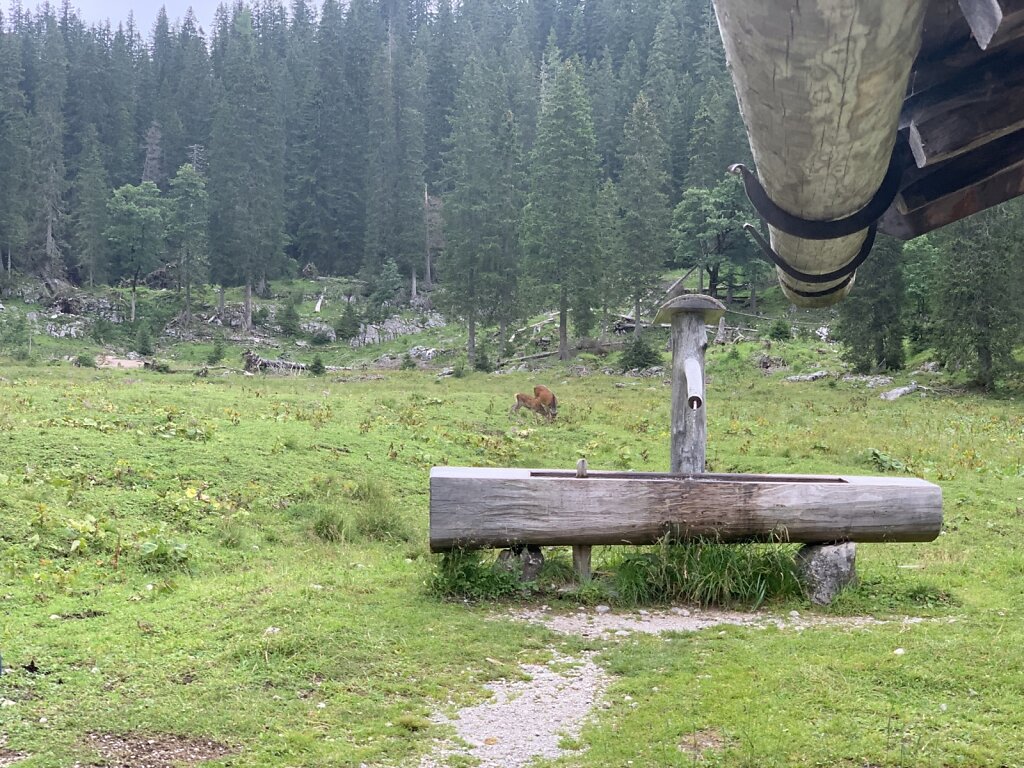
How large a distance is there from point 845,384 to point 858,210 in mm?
31228

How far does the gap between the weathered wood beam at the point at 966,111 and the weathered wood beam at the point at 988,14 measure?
360 millimetres

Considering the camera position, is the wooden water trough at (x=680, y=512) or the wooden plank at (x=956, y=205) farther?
the wooden water trough at (x=680, y=512)

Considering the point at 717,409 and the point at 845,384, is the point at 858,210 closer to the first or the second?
the point at 717,409

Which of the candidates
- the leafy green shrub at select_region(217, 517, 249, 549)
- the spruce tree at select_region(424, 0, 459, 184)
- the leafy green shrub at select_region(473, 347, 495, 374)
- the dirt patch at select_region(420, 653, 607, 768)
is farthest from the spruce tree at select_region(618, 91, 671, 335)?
the dirt patch at select_region(420, 653, 607, 768)

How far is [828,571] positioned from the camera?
7.50 meters

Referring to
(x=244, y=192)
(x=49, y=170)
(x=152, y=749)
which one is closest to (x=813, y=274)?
(x=152, y=749)

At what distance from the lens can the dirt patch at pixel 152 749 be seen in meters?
4.18

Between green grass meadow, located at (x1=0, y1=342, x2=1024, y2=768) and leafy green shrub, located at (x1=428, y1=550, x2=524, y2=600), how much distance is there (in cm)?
17

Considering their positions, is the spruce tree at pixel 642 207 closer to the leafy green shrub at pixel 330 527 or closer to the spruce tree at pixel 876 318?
the spruce tree at pixel 876 318

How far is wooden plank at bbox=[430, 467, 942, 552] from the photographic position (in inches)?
287

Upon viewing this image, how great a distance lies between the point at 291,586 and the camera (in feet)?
23.8

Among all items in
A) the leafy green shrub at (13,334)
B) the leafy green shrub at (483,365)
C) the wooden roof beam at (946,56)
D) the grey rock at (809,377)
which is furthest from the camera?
the leafy green shrub at (483,365)

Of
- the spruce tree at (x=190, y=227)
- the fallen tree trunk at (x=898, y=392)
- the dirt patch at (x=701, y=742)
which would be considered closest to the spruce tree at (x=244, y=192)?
the spruce tree at (x=190, y=227)

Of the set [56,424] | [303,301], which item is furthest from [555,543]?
[303,301]
